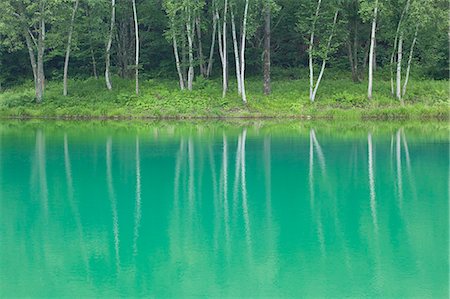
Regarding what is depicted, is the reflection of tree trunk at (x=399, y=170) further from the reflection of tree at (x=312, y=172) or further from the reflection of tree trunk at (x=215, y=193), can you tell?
the reflection of tree trunk at (x=215, y=193)

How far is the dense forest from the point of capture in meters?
34.2

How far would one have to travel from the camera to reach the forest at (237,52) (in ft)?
112

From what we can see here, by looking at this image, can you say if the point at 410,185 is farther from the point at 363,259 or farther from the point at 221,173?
the point at 363,259

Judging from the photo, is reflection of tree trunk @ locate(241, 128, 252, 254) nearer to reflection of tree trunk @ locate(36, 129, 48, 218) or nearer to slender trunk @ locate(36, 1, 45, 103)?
reflection of tree trunk @ locate(36, 129, 48, 218)

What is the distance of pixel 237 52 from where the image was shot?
118ft

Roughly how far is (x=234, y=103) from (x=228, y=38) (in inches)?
370

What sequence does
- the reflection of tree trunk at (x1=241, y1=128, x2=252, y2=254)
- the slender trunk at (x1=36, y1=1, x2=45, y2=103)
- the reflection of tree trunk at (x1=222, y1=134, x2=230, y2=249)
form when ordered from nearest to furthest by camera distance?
the reflection of tree trunk at (x1=241, y1=128, x2=252, y2=254), the reflection of tree trunk at (x1=222, y1=134, x2=230, y2=249), the slender trunk at (x1=36, y1=1, x2=45, y2=103)

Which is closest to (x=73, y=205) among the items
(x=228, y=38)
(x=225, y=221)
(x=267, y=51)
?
(x=225, y=221)

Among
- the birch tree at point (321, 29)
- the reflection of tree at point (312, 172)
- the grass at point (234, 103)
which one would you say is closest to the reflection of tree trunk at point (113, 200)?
the reflection of tree at point (312, 172)

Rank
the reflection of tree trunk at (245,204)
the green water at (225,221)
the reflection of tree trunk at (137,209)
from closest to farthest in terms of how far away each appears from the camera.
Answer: the green water at (225,221)
the reflection of tree trunk at (137,209)
the reflection of tree trunk at (245,204)

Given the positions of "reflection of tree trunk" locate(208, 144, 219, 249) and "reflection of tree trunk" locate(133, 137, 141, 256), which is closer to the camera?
"reflection of tree trunk" locate(133, 137, 141, 256)

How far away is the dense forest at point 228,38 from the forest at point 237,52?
83 mm

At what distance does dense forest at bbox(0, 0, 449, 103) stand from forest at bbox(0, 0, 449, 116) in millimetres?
83

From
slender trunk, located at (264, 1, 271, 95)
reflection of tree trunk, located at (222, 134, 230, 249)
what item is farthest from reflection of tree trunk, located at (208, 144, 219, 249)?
slender trunk, located at (264, 1, 271, 95)
